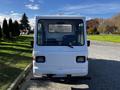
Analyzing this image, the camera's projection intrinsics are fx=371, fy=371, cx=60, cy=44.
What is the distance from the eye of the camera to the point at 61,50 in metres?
12.0

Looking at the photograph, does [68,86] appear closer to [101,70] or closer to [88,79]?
[88,79]

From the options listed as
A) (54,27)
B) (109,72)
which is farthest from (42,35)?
(109,72)

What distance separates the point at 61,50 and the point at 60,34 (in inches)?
74.2

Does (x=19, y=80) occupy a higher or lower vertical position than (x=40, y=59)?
lower

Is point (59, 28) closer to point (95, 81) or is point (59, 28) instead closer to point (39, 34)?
point (39, 34)

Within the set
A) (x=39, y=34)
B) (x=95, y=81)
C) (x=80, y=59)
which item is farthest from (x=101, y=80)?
(x=39, y=34)

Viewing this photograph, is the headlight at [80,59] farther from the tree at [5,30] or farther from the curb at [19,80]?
the tree at [5,30]

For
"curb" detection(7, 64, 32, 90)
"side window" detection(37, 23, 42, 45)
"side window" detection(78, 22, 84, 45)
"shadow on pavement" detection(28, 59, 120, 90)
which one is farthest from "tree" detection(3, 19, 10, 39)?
"side window" detection(78, 22, 84, 45)

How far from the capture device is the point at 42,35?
13016mm

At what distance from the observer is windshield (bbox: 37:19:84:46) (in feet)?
41.3

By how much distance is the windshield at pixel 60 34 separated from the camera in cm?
1259

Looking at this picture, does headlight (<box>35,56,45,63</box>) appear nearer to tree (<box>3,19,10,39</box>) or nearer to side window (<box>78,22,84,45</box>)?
side window (<box>78,22,84,45</box>)

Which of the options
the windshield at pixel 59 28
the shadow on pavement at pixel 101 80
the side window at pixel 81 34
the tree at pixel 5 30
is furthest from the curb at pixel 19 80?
the tree at pixel 5 30

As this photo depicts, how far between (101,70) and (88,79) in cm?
399
